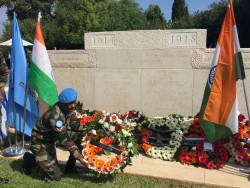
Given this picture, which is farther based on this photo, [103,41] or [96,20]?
[96,20]

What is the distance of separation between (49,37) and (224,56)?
124 feet

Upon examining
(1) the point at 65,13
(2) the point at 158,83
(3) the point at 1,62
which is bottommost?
(2) the point at 158,83

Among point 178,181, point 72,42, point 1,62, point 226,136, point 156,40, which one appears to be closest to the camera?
point 178,181

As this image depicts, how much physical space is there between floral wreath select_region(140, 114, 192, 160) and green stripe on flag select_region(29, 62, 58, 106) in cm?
176

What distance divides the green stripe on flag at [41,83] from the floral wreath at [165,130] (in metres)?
1.76

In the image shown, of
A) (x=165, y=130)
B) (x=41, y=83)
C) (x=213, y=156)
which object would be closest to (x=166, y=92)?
(x=165, y=130)

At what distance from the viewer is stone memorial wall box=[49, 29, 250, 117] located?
252 inches

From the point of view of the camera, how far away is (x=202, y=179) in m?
4.36

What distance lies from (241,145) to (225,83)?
3.74 feet

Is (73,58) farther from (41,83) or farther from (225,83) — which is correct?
(225,83)

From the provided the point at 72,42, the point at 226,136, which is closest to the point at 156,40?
the point at 226,136

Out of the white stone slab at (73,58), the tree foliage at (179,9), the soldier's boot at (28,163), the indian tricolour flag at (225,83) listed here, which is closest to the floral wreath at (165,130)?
the indian tricolour flag at (225,83)

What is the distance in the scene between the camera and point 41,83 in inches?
206

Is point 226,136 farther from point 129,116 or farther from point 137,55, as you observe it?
point 137,55
